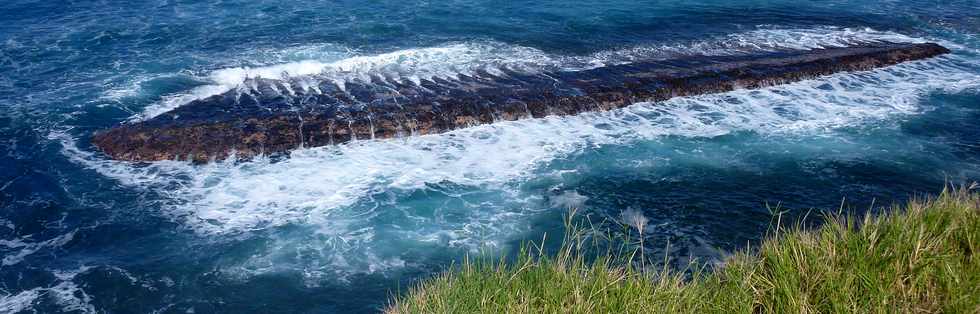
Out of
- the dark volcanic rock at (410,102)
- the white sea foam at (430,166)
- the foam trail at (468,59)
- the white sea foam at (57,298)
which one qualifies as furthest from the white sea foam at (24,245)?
the foam trail at (468,59)

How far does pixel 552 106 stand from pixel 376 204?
18.9ft

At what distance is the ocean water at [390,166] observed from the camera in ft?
35.2

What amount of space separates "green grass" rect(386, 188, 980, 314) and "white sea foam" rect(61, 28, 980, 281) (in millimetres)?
4533

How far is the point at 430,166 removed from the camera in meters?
14.2

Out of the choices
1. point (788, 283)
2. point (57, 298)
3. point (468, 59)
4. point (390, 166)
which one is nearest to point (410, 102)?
point (390, 166)

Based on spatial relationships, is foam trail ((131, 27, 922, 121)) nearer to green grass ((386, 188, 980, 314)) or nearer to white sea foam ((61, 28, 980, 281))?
white sea foam ((61, 28, 980, 281))

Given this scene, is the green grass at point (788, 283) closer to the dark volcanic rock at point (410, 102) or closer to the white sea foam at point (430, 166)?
the white sea foam at point (430, 166)

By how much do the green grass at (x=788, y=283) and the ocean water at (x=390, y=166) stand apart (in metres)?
1.80

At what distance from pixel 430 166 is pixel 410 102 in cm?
285

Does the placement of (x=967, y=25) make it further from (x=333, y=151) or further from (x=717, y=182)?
(x=333, y=151)

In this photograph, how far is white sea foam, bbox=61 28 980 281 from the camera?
1166cm

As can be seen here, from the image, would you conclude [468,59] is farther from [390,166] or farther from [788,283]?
[788,283]

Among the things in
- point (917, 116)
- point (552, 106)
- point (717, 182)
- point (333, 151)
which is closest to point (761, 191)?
point (717, 182)

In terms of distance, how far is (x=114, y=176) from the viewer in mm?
13484
